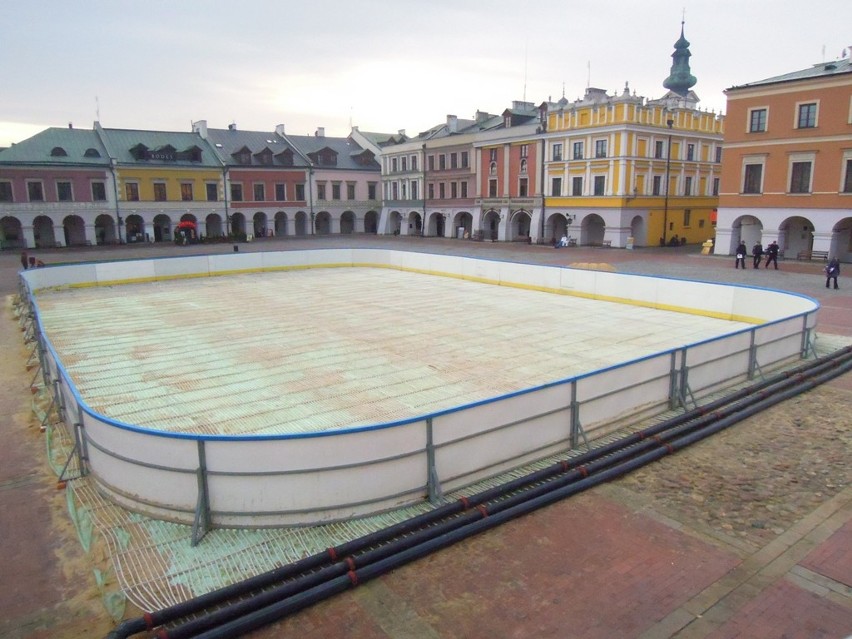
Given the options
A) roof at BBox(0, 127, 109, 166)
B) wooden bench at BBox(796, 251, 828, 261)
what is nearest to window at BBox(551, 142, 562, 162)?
wooden bench at BBox(796, 251, 828, 261)

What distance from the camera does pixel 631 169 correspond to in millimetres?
45281

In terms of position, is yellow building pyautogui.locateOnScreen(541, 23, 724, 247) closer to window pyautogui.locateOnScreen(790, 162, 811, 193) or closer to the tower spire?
window pyautogui.locateOnScreen(790, 162, 811, 193)

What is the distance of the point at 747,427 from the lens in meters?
11.2

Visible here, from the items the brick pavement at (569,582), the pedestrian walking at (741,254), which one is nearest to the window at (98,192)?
the pedestrian walking at (741,254)

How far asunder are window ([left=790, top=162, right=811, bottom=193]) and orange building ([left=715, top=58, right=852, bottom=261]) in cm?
5

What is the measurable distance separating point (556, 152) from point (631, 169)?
673cm

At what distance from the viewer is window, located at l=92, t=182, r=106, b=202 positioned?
52844mm

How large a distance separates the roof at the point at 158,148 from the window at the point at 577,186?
106 feet

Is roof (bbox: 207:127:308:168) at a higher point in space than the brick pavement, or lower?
higher

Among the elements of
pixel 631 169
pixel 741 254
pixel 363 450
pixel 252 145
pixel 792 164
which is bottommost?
pixel 363 450

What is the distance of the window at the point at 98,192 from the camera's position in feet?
173

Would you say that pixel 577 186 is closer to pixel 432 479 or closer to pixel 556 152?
pixel 556 152

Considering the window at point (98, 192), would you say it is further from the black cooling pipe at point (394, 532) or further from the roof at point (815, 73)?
the black cooling pipe at point (394, 532)

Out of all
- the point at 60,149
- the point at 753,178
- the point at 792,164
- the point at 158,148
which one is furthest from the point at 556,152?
the point at 60,149
